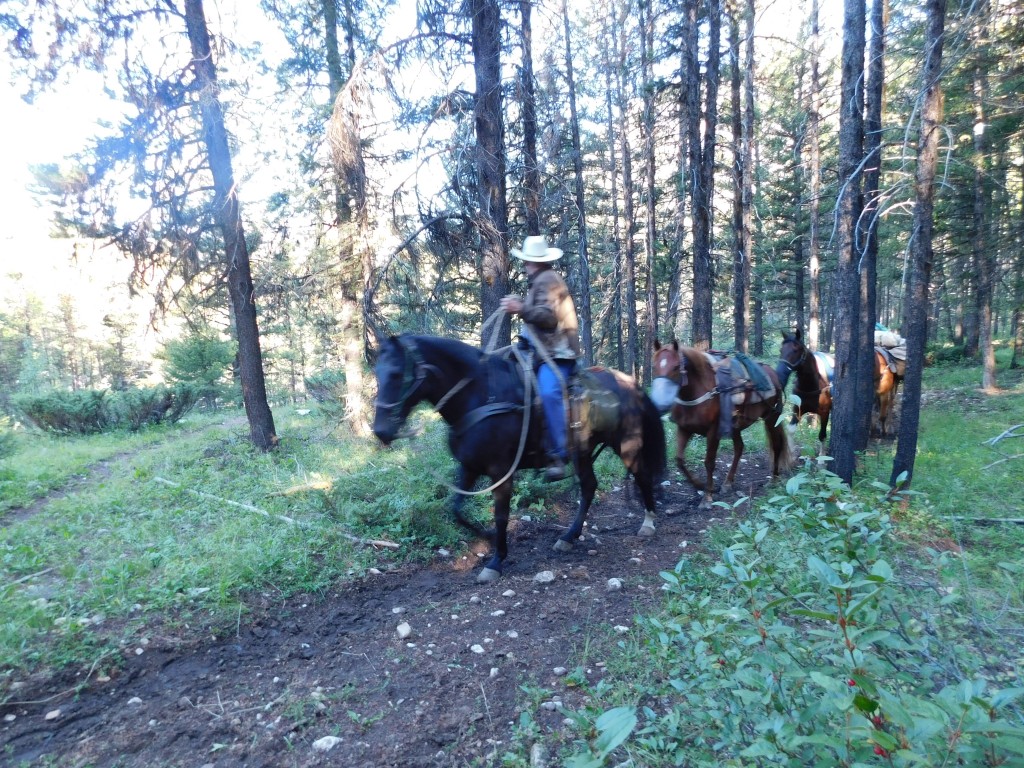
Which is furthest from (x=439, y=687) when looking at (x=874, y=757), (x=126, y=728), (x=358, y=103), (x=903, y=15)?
(x=903, y=15)

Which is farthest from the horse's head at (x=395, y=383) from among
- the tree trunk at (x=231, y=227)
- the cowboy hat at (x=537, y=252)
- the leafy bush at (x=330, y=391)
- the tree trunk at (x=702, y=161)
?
the leafy bush at (x=330, y=391)

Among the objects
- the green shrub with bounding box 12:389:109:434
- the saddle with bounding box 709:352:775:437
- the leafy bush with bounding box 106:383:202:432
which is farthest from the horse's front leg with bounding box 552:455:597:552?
the green shrub with bounding box 12:389:109:434

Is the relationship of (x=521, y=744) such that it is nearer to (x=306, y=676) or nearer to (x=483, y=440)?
(x=306, y=676)

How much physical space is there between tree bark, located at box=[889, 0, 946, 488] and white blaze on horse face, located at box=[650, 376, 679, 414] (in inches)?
107

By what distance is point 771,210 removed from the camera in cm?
2353

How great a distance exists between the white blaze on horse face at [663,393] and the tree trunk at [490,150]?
7.49 feet

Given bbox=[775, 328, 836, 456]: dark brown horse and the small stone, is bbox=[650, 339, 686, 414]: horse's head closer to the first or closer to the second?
bbox=[775, 328, 836, 456]: dark brown horse

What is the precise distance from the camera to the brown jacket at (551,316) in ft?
17.6

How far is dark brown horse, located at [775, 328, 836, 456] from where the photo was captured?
336 inches

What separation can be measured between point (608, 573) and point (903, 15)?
41.4 ft

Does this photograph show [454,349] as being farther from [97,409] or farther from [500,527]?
[97,409]

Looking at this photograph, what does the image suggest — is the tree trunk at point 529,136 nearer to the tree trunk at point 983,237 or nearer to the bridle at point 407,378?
the bridle at point 407,378

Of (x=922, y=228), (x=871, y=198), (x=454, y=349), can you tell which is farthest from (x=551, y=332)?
(x=871, y=198)

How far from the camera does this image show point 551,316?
17.7ft
